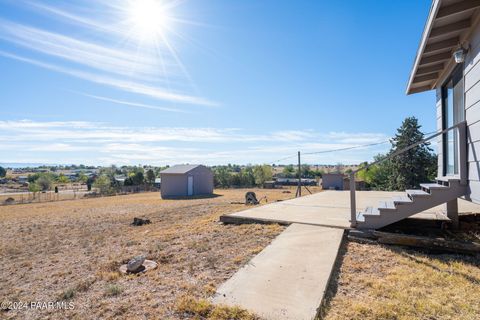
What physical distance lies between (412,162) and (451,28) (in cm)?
1808

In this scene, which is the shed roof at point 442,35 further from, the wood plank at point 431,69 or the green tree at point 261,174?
the green tree at point 261,174

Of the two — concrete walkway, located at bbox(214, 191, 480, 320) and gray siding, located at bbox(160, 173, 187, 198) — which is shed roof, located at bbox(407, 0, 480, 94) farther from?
gray siding, located at bbox(160, 173, 187, 198)

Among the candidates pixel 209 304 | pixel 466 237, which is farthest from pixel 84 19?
pixel 466 237

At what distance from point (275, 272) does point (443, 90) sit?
5559mm

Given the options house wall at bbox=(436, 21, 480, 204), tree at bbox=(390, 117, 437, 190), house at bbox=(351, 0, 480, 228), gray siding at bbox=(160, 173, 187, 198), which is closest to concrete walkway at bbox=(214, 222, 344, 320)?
house at bbox=(351, 0, 480, 228)

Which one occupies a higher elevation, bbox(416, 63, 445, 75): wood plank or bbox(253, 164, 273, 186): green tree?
bbox(416, 63, 445, 75): wood plank

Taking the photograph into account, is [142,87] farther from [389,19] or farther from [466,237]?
[466,237]

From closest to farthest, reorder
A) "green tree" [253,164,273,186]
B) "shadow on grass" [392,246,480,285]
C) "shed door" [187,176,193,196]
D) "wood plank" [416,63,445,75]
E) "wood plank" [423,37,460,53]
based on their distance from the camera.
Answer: "shadow on grass" [392,246,480,285] < "wood plank" [423,37,460,53] < "wood plank" [416,63,445,75] < "shed door" [187,176,193,196] < "green tree" [253,164,273,186]

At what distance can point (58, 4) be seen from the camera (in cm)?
628

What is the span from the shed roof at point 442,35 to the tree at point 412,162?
15491 millimetres

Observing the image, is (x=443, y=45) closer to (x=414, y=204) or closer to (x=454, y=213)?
(x=414, y=204)

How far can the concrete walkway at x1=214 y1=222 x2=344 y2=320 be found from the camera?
2330mm

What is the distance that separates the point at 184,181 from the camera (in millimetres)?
25547

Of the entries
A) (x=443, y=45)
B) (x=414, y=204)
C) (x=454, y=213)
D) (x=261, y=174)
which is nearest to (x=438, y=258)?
(x=414, y=204)
